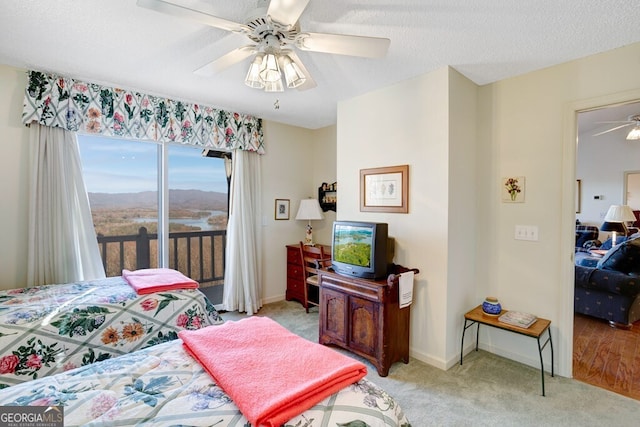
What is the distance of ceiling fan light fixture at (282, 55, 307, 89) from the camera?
1832 mm

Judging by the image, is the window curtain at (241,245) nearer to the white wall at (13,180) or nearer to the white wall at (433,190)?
the white wall at (433,190)

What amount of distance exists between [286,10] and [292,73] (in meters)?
0.54

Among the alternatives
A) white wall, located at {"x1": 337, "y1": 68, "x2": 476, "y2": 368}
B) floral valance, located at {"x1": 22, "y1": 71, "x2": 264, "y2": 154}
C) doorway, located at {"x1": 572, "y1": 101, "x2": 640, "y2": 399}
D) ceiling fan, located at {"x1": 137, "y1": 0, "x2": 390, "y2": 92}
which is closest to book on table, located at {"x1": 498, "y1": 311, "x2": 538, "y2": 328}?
white wall, located at {"x1": 337, "y1": 68, "x2": 476, "y2": 368}

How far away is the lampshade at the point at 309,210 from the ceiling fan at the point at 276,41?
2374 millimetres

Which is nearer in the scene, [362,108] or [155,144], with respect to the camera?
[362,108]

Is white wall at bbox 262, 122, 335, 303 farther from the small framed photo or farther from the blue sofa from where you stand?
the blue sofa

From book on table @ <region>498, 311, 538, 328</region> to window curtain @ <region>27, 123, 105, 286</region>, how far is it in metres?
3.69

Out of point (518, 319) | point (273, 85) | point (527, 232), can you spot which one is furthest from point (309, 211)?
point (518, 319)

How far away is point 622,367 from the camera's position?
8.27 feet

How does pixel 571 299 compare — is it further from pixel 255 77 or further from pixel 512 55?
pixel 255 77

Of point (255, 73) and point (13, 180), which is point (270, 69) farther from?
point (13, 180)

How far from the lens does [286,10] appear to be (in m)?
1.36

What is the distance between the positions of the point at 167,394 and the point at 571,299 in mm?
2885

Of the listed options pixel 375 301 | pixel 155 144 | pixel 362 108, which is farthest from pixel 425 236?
pixel 155 144
